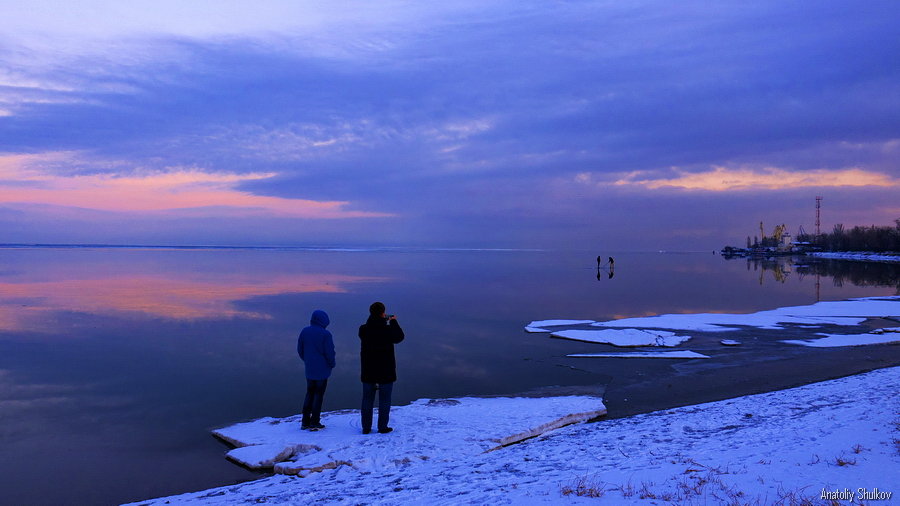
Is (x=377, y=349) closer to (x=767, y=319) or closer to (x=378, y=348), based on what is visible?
(x=378, y=348)

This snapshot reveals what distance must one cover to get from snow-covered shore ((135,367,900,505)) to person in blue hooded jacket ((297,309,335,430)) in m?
1.07

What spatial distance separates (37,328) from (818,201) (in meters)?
213

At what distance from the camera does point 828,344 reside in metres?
18.7

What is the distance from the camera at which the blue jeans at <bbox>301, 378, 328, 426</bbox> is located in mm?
8945

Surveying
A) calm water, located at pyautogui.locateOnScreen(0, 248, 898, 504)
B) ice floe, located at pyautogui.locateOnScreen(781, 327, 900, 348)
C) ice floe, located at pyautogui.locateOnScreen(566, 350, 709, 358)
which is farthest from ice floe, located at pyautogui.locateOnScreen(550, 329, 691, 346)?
ice floe, located at pyautogui.locateOnScreen(781, 327, 900, 348)

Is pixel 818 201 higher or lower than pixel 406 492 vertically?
higher

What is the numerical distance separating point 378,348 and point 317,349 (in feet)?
3.56

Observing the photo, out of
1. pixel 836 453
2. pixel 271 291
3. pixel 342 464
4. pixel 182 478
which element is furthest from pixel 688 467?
pixel 271 291

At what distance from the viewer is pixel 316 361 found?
9023 millimetres

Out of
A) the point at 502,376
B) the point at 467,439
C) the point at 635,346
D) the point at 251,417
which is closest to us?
the point at 467,439

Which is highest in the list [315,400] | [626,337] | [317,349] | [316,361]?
[317,349]

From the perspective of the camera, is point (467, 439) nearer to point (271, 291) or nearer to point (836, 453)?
point (836, 453)

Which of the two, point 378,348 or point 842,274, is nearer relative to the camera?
point 378,348

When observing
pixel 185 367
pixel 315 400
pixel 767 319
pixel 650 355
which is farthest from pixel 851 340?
pixel 185 367
